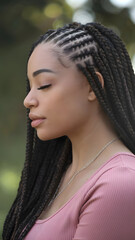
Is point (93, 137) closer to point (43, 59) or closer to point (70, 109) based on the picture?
point (70, 109)

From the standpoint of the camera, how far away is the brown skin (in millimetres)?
1965

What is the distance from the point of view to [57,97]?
195 centimetres

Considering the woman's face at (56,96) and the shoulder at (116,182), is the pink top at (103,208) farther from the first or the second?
the woman's face at (56,96)

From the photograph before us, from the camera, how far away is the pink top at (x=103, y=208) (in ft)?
5.63

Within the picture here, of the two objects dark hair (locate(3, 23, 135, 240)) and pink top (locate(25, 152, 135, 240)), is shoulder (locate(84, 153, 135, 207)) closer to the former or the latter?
pink top (locate(25, 152, 135, 240))

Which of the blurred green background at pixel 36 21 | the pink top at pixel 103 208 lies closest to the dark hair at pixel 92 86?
the pink top at pixel 103 208

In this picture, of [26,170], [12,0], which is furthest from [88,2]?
[26,170]

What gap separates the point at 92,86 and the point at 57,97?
16 cm

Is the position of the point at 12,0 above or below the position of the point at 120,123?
above

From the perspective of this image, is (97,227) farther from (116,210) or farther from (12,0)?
(12,0)

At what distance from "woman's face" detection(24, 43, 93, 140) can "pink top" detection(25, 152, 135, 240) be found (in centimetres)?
24

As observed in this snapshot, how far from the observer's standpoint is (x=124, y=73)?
82.8 inches

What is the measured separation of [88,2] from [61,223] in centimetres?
657

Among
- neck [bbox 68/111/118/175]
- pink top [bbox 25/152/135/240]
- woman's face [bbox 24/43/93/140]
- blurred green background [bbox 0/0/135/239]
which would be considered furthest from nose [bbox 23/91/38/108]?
blurred green background [bbox 0/0/135/239]
